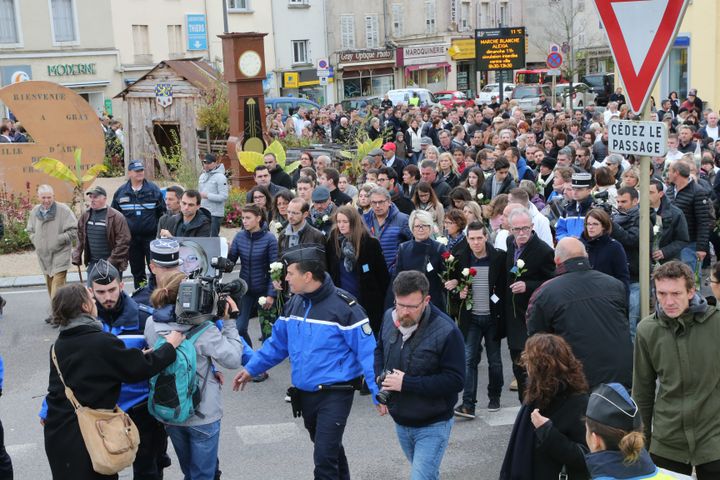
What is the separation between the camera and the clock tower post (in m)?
19.4

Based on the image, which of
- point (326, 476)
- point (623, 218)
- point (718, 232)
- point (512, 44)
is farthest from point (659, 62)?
point (512, 44)

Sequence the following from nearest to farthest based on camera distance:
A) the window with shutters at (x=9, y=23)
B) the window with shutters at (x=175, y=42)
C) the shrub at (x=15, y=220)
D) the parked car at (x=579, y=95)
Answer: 1. the shrub at (x=15, y=220)
2. the window with shutters at (x=9, y=23)
3. the parked car at (x=579, y=95)
4. the window with shutters at (x=175, y=42)

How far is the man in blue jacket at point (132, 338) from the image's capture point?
20.0ft

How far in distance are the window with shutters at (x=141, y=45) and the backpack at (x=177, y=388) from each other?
128 feet

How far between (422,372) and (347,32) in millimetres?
48592

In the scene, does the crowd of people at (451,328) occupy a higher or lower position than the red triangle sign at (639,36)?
lower

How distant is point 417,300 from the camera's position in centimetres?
574

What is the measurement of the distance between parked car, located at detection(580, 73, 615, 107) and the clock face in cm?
2426

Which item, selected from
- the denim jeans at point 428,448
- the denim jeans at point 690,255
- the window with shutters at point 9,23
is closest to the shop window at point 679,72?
the denim jeans at point 690,255

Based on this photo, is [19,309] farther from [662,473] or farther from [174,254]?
[662,473]

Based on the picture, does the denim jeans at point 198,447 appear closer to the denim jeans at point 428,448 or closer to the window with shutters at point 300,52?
the denim jeans at point 428,448

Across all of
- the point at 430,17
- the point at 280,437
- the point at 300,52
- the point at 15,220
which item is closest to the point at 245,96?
the point at 15,220

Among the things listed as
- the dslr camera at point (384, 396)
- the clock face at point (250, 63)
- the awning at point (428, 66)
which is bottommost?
the dslr camera at point (384, 396)

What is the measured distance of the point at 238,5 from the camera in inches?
1841
